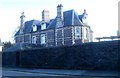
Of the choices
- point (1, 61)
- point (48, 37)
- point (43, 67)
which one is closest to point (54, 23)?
point (48, 37)

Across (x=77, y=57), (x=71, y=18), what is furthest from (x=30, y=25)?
(x=77, y=57)

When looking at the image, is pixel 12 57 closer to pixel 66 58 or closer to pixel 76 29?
pixel 66 58

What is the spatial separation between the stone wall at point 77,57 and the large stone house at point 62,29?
23.9 meters

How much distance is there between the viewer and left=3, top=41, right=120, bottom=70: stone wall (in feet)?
61.0

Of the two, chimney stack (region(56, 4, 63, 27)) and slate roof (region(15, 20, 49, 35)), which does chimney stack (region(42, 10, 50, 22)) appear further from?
chimney stack (region(56, 4, 63, 27))

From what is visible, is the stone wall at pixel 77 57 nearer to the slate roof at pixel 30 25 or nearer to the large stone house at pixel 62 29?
the large stone house at pixel 62 29

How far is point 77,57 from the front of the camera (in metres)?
21.4

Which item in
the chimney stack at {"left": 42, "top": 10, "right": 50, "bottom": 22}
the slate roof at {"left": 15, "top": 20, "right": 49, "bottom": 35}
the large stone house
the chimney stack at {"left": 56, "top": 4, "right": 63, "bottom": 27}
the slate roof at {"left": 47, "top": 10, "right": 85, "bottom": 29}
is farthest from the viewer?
the slate roof at {"left": 15, "top": 20, "right": 49, "bottom": 35}

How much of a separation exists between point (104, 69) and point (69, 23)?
3328cm

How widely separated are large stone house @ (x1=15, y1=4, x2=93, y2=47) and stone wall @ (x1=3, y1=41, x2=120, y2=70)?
23865 mm

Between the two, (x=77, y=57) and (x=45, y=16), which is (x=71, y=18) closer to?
(x=45, y=16)

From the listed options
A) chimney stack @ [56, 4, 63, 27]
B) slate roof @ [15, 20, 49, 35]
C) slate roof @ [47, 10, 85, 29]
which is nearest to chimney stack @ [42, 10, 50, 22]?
slate roof @ [15, 20, 49, 35]

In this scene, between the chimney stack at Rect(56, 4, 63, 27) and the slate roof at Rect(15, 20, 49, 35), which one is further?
the slate roof at Rect(15, 20, 49, 35)

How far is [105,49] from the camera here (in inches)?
747
